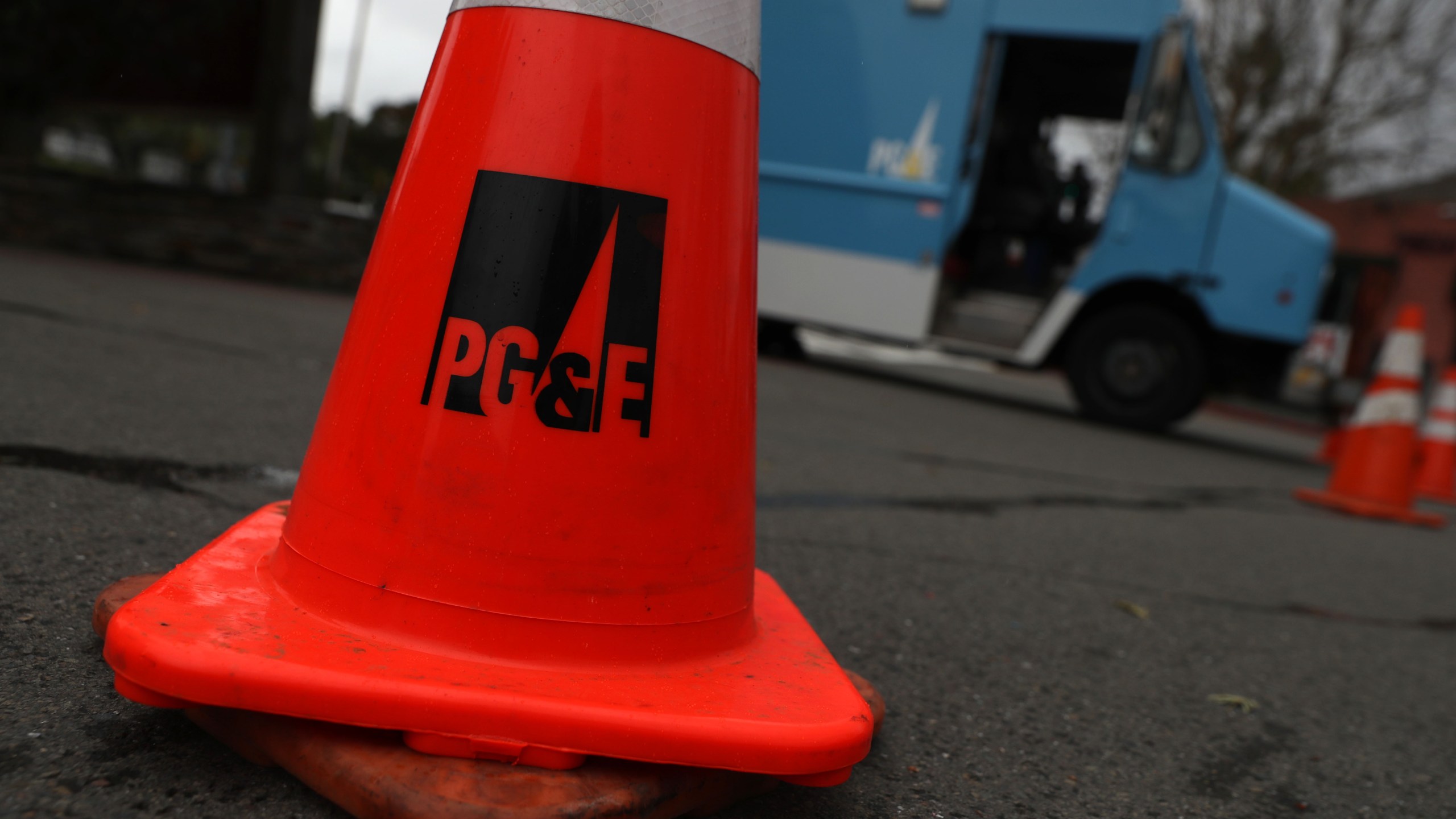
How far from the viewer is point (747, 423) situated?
4.42ft

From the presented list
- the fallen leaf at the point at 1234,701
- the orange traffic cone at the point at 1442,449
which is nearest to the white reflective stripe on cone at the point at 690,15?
the fallen leaf at the point at 1234,701

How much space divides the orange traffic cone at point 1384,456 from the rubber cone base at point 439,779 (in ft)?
16.4

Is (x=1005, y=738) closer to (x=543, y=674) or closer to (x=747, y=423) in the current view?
(x=747, y=423)

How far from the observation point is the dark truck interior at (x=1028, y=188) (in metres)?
7.70

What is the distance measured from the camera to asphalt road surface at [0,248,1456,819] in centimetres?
123

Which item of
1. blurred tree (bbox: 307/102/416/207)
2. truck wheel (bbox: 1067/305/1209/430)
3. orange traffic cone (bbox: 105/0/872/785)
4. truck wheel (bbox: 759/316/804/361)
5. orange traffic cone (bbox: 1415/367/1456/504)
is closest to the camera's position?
orange traffic cone (bbox: 105/0/872/785)

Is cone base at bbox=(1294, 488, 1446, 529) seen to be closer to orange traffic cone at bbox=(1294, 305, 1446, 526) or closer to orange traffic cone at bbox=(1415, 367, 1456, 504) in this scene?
orange traffic cone at bbox=(1294, 305, 1446, 526)

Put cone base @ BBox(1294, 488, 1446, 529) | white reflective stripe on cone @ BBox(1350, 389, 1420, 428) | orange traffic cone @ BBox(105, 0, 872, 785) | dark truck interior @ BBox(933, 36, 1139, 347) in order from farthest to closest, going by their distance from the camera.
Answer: dark truck interior @ BBox(933, 36, 1139, 347) < white reflective stripe on cone @ BBox(1350, 389, 1420, 428) < cone base @ BBox(1294, 488, 1446, 529) < orange traffic cone @ BBox(105, 0, 872, 785)

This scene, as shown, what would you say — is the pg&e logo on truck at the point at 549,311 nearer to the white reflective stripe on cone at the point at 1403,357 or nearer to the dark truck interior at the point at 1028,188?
the white reflective stripe on cone at the point at 1403,357

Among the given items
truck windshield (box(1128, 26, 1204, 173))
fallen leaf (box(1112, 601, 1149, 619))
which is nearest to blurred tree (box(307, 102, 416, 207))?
truck windshield (box(1128, 26, 1204, 173))

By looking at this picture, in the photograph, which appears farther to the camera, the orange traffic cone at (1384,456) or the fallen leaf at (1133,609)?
the orange traffic cone at (1384,456)

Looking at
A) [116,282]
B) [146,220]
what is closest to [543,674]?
[116,282]

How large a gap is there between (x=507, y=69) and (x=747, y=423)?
1.64 ft

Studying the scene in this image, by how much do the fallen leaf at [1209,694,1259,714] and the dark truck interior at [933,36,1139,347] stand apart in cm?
580
